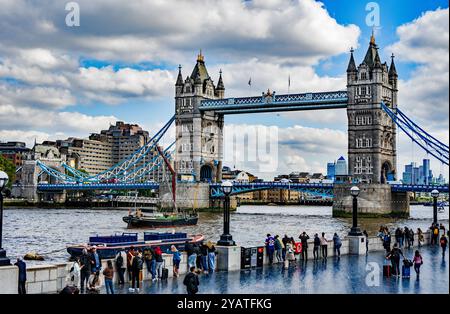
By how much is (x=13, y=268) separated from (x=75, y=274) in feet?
8.70

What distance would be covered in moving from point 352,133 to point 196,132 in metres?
24.4

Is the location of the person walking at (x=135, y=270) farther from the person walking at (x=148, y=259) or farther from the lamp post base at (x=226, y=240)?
the lamp post base at (x=226, y=240)

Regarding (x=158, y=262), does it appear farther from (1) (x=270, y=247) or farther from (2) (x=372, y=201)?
(2) (x=372, y=201)

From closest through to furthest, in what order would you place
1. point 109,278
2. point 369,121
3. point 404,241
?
1. point 109,278
2. point 404,241
3. point 369,121

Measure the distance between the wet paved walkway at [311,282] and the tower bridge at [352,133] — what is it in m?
60.6

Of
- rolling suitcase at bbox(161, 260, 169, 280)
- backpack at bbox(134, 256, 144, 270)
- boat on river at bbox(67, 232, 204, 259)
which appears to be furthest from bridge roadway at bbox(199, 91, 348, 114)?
backpack at bbox(134, 256, 144, 270)

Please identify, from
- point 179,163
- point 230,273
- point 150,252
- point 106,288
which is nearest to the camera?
point 106,288

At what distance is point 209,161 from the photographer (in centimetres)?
10656

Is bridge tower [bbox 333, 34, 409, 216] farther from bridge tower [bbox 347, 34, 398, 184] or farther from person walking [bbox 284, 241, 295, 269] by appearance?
person walking [bbox 284, 241, 295, 269]

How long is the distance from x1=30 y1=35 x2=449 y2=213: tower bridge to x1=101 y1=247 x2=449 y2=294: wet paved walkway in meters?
60.6

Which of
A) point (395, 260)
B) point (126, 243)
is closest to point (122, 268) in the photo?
point (395, 260)

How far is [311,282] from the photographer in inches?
760
